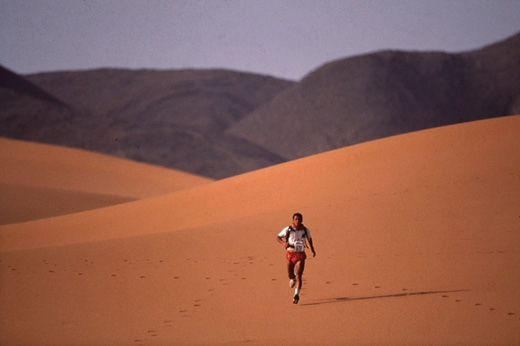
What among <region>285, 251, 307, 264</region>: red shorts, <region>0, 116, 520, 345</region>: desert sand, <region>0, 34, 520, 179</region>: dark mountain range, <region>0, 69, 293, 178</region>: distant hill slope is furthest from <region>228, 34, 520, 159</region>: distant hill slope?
<region>285, 251, 307, 264</region>: red shorts

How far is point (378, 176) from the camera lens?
20.6 meters

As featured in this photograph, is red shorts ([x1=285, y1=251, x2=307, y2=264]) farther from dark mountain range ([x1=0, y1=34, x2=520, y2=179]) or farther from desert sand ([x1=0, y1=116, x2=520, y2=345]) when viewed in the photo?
dark mountain range ([x1=0, y1=34, x2=520, y2=179])

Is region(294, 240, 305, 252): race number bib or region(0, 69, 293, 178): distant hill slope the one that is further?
region(0, 69, 293, 178): distant hill slope

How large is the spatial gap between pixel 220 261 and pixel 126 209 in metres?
11.3

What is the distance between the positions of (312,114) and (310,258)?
82.6m

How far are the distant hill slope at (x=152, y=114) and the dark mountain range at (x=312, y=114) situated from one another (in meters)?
0.22

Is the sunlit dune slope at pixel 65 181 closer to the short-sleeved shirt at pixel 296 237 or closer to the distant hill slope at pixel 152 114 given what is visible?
the short-sleeved shirt at pixel 296 237

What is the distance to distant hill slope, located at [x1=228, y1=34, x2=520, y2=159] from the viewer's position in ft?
292

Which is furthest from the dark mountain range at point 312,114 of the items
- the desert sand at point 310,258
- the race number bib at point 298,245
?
the race number bib at point 298,245

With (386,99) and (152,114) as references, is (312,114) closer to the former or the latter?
(386,99)

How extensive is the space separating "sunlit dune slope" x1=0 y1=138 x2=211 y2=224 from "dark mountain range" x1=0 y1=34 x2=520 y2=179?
88.8 feet

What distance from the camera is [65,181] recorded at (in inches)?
1583

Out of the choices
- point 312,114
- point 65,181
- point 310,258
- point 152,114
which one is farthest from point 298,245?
point 152,114

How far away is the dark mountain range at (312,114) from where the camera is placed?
264ft
